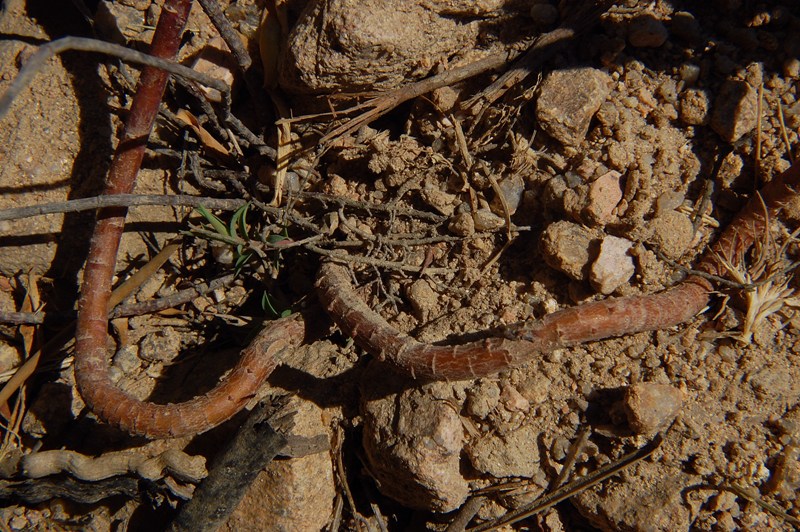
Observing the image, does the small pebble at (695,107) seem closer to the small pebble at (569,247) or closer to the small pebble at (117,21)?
the small pebble at (569,247)

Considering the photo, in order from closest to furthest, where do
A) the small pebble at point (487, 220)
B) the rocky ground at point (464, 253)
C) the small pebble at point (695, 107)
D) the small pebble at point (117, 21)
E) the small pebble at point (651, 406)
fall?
the small pebble at point (651, 406)
the rocky ground at point (464, 253)
the small pebble at point (695, 107)
the small pebble at point (487, 220)
the small pebble at point (117, 21)

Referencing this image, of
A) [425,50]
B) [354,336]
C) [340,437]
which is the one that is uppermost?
[425,50]

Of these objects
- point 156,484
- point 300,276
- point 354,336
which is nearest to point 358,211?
point 300,276

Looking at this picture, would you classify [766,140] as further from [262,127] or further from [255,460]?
[255,460]

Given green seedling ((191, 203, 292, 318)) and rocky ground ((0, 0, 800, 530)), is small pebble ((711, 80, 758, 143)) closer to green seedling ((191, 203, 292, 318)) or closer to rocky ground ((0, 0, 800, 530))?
rocky ground ((0, 0, 800, 530))

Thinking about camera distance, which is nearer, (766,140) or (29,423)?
(766,140)

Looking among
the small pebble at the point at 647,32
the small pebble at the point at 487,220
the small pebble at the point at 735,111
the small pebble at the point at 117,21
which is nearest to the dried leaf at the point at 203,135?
the small pebble at the point at 117,21

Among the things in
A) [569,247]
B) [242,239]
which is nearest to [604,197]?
[569,247]
